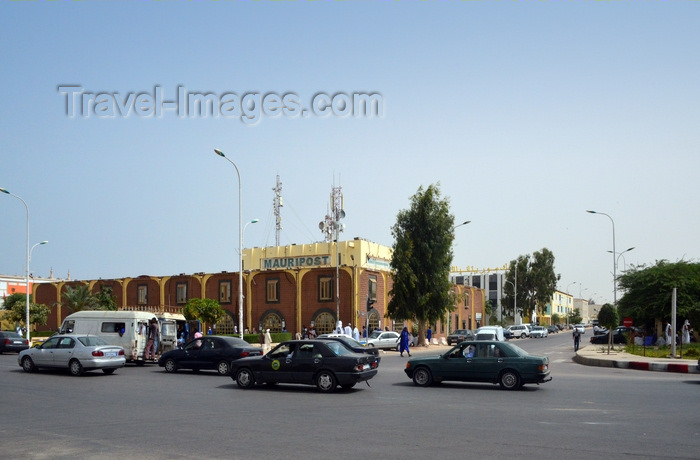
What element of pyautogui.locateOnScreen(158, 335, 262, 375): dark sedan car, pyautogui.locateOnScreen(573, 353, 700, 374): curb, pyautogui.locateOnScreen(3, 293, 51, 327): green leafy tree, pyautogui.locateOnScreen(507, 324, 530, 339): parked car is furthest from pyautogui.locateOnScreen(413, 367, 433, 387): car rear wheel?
pyautogui.locateOnScreen(507, 324, 530, 339): parked car

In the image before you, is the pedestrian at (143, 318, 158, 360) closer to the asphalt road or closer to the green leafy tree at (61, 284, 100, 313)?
the asphalt road

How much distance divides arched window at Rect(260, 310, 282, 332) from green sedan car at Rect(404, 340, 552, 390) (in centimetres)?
4343

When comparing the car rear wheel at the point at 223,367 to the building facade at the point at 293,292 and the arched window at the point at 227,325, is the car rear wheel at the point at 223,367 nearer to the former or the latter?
the building facade at the point at 293,292

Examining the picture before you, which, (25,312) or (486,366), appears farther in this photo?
(25,312)

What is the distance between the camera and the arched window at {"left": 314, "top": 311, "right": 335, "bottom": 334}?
60.1 m

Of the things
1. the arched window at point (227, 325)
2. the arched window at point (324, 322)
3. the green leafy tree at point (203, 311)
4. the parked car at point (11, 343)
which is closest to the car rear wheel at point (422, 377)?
the parked car at point (11, 343)

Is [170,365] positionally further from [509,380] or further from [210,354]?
[509,380]

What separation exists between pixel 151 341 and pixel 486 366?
1569 cm

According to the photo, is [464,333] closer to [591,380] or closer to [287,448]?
[591,380]

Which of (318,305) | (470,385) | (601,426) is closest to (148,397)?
(470,385)

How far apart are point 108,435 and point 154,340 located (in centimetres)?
1853

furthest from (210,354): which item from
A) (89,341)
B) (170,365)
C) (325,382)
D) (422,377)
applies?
(422,377)

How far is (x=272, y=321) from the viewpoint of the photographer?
63281 millimetres

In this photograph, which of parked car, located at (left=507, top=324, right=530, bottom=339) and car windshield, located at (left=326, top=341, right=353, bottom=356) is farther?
parked car, located at (left=507, top=324, right=530, bottom=339)
